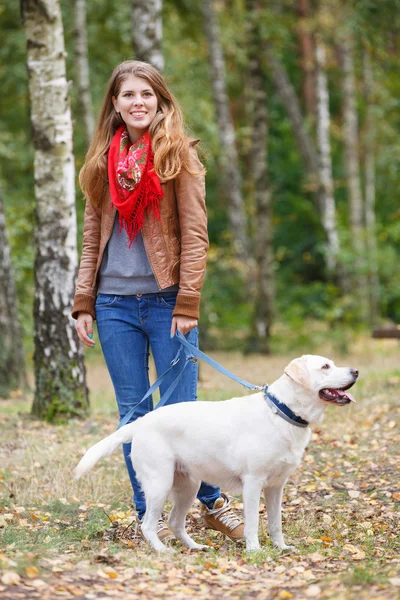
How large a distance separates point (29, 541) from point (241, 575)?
1330 millimetres

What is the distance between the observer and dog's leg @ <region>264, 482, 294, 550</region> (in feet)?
15.7

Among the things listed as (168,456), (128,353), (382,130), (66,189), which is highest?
(382,130)

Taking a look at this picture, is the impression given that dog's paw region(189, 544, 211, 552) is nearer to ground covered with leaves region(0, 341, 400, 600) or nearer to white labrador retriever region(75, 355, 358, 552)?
ground covered with leaves region(0, 341, 400, 600)

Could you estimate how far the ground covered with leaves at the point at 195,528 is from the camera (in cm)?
394

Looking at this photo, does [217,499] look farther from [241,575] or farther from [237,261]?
[237,261]

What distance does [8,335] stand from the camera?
36.9ft

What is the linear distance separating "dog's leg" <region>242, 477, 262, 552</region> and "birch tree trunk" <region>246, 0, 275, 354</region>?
12.4 metres

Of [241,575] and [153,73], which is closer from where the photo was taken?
[241,575]

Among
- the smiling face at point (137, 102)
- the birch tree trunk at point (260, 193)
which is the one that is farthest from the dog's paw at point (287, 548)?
the birch tree trunk at point (260, 193)

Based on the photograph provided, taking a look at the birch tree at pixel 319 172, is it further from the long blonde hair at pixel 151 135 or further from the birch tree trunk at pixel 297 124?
the long blonde hair at pixel 151 135

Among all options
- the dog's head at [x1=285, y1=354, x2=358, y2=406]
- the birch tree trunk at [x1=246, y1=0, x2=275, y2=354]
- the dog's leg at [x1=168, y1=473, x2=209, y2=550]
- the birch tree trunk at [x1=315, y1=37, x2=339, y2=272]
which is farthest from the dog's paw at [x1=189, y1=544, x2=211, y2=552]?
the birch tree trunk at [x1=315, y1=37, x2=339, y2=272]

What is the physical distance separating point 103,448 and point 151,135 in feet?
5.89

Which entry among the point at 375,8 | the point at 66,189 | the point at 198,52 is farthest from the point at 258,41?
the point at 66,189

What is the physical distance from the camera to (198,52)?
76.3ft
